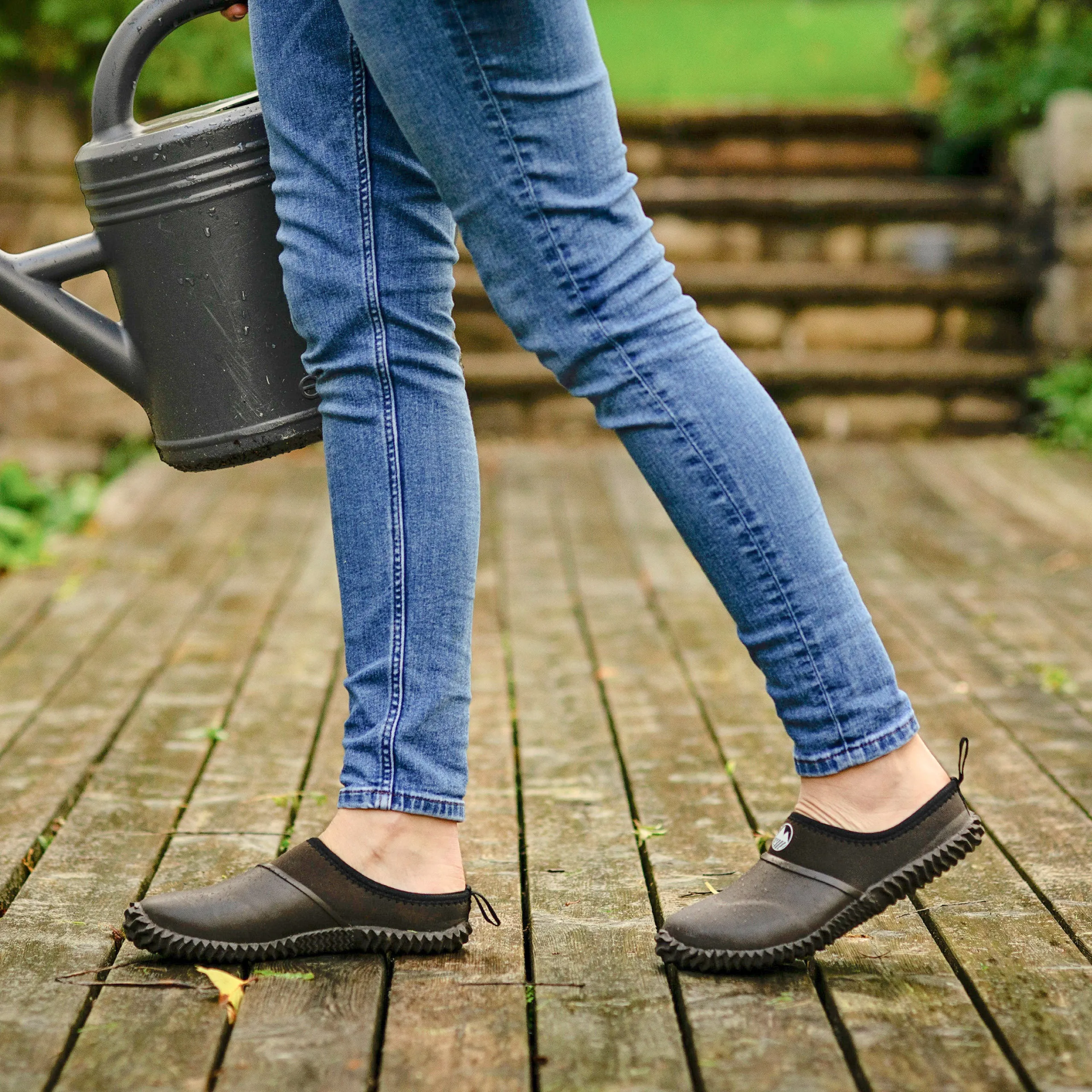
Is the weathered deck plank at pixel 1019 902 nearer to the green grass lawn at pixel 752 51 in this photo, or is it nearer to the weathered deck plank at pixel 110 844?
the weathered deck plank at pixel 110 844

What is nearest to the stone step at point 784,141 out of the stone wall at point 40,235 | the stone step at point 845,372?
the stone step at point 845,372

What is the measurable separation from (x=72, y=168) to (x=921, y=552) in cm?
302

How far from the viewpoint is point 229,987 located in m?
1.37

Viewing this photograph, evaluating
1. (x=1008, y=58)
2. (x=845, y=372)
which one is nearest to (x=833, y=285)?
(x=845, y=372)

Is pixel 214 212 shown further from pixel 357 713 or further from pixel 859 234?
pixel 859 234

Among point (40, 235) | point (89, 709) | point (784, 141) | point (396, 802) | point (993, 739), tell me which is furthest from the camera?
point (784, 141)

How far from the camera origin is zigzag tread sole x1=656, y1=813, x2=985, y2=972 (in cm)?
136

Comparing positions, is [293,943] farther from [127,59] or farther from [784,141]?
[784,141]

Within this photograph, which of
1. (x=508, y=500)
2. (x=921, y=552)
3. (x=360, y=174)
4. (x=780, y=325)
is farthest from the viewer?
(x=780, y=325)

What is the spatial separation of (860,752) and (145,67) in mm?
3941

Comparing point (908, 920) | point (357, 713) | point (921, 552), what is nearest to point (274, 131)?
point (357, 713)

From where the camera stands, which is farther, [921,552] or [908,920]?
[921,552]

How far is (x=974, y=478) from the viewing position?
467cm

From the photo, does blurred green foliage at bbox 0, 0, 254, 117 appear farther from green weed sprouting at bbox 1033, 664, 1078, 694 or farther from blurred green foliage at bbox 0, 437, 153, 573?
green weed sprouting at bbox 1033, 664, 1078, 694
